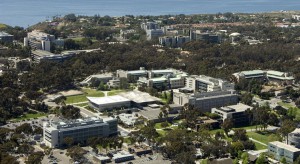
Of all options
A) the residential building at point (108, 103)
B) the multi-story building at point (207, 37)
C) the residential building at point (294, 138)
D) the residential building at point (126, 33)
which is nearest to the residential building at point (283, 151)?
the residential building at point (294, 138)

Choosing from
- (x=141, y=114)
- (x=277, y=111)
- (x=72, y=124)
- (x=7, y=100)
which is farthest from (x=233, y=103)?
(x=7, y=100)

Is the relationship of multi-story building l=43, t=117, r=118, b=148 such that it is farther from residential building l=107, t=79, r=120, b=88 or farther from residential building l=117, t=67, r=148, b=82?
residential building l=117, t=67, r=148, b=82

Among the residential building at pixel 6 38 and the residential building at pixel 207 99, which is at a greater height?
the residential building at pixel 6 38

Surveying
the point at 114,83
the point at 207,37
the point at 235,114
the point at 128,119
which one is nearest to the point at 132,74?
the point at 114,83

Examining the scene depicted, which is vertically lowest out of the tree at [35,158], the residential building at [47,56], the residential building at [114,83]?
the tree at [35,158]

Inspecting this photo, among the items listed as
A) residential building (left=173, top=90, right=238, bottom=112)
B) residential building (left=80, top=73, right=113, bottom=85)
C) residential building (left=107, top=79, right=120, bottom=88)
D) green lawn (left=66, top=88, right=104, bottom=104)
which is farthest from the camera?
residential building (left=80, top=73, right=113, bottom=85)

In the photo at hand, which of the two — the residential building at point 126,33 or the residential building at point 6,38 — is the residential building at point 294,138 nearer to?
the residential building at point 6,38

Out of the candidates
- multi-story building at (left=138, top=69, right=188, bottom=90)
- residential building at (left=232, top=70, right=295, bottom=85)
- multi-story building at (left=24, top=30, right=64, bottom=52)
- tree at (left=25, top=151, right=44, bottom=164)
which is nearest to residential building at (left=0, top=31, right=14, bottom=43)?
multi-story building at (left=24, top=30, right=64, bottom=52)

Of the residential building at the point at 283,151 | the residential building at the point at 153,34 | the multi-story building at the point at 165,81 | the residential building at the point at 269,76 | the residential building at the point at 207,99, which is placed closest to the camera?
the residential building at the point at 283,151
